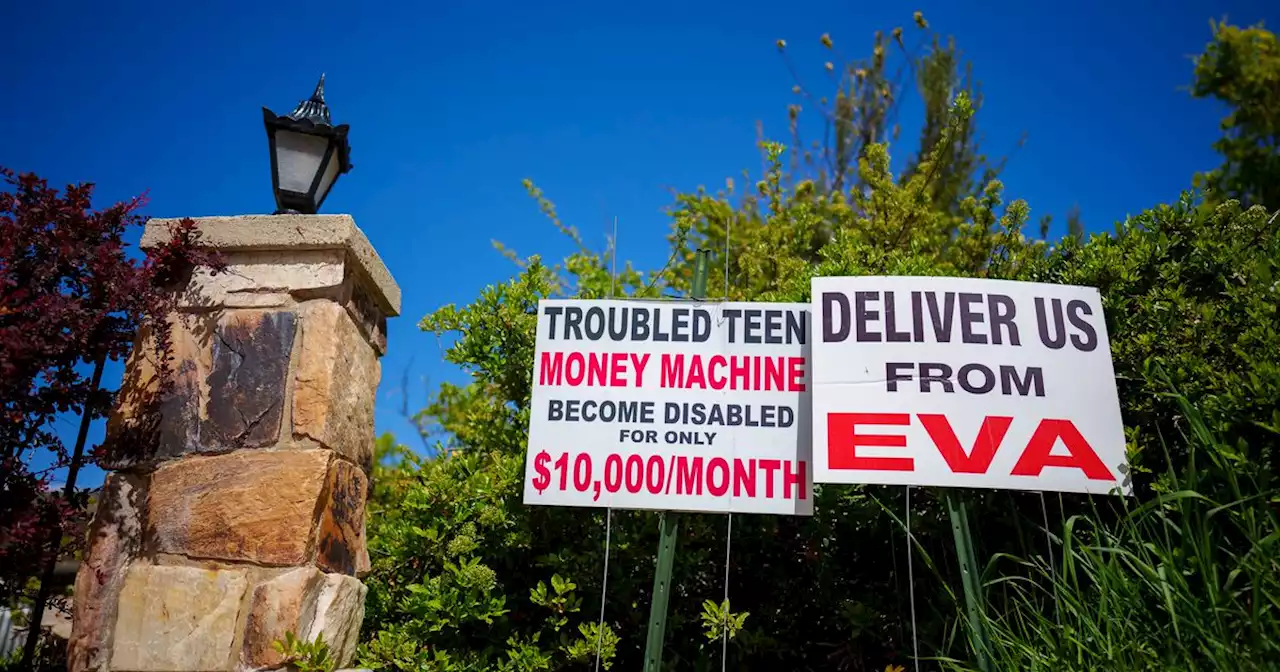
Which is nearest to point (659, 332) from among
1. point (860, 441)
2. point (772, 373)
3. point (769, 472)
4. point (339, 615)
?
point (772, 373)

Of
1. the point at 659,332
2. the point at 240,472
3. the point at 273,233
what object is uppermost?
the point at 273,233

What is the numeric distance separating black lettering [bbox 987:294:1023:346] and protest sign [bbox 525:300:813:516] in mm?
656

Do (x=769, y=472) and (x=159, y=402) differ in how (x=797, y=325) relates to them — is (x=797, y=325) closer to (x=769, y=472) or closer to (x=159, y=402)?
(x=769, y=472)

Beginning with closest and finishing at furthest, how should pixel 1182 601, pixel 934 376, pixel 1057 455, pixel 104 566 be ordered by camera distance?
pixel 1182 601 → pixel 104 566 → pixel 1057 455 → pixel 934 376

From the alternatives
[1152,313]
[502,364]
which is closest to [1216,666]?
[1152,313]

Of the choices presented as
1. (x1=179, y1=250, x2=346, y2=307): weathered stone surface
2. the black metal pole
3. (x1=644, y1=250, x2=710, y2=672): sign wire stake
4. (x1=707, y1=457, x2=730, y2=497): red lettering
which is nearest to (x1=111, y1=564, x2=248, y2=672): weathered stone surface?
the black metal pole

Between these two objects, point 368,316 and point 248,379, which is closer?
point 248,379

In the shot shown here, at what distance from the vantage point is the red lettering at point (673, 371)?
3.10 m

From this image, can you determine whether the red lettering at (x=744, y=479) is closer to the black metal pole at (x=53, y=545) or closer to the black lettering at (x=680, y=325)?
the black lettering at (x=680, y=325)

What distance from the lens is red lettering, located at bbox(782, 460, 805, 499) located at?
2971 mm

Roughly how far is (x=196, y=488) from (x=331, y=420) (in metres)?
0.45

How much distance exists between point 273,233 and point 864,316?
2.13 metres

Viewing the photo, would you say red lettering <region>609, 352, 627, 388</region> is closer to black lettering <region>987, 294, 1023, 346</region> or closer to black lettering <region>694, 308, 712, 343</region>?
black lettering <region>694, 308, 712, 343</region>

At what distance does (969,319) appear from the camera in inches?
117
